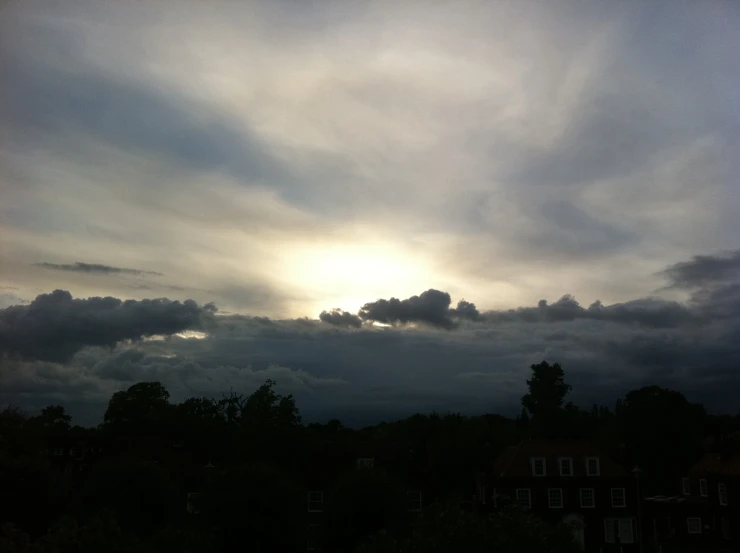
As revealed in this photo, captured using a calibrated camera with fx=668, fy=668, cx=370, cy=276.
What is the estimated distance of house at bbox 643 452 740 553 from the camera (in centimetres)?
6231

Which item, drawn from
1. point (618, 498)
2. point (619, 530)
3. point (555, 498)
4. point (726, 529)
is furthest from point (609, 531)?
point (726, 529)

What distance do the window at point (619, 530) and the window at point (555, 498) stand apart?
4444 millimetres

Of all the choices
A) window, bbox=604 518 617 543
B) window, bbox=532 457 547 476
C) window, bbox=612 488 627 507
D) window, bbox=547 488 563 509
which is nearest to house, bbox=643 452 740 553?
window, bbox=604 518 617 543

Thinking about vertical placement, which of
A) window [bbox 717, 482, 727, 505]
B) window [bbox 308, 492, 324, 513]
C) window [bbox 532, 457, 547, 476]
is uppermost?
window [bbox 532, 457, 547, 476]

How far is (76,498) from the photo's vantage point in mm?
45219

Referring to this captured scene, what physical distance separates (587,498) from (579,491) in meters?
0.98

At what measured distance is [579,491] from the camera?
65.6 metres

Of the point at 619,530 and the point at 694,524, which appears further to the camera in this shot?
the point at 694,524

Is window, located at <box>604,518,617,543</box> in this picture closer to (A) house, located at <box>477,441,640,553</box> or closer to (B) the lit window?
(A) house, located at <box>477,441,640,553</box>

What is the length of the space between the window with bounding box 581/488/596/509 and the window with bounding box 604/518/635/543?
72.9 inches

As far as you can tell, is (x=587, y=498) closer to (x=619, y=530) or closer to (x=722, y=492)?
(x=619, y=530)

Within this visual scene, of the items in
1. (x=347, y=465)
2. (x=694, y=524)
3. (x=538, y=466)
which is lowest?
(x=694, y=524)

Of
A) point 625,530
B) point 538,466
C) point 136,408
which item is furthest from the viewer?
point 136,408

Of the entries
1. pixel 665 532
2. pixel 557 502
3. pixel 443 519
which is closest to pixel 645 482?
pixel 665 532
